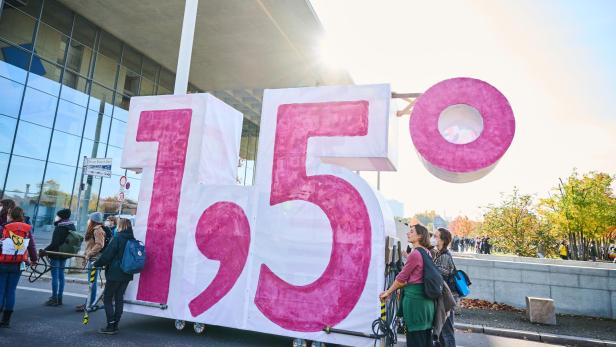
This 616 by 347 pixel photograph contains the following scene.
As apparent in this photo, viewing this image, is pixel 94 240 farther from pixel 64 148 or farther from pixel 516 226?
pixel 516 226

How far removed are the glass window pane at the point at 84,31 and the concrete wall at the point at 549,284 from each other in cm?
1857

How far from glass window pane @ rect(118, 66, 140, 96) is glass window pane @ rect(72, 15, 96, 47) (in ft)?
6.77

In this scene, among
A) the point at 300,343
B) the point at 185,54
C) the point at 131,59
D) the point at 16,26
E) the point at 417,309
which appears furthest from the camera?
the point at 131,59

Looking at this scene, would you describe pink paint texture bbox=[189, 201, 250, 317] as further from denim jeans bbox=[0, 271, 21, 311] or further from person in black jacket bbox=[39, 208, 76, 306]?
person in black jacket bbox=[39, 208, 76, 306]

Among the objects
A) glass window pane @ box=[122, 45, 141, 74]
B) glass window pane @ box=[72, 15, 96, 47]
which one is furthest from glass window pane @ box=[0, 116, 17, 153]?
glass window pane @ box=[122, 45, 141, 74]

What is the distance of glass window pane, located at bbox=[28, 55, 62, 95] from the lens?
16641 mm

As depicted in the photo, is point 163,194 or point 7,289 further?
point 163,194

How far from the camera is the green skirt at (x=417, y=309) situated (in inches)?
164

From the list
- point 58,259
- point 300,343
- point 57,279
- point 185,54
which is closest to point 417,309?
point 300,343

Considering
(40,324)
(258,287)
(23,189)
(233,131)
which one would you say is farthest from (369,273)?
(23,189)

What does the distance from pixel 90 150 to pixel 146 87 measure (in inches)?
191

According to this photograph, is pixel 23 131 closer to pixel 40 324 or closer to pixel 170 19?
pixel 170 19

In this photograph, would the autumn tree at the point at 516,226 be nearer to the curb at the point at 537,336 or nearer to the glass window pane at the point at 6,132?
the curb at the point at 537,336

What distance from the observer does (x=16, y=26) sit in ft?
52.1
